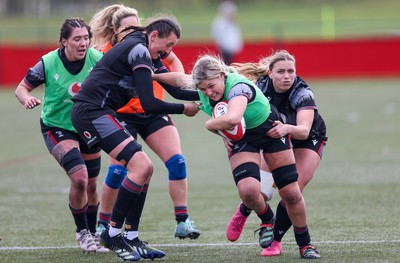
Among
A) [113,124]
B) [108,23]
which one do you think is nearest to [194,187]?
[108,23]

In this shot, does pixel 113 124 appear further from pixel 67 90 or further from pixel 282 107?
pixel 282 107

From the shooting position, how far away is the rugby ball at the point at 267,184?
7.05 m

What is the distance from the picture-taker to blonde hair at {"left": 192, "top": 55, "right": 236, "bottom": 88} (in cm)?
623

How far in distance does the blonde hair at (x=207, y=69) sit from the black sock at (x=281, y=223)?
1190mm

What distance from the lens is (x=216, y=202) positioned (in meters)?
9.45

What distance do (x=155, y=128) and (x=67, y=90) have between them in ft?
2.86

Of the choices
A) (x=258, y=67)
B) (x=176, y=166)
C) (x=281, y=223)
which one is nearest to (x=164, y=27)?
(x=258, y=67)

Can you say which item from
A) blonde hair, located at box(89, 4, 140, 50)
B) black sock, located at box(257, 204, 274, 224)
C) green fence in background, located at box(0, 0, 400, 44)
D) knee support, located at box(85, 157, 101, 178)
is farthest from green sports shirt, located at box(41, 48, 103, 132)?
green fence in background, located at box(0, 0, 400, 44)

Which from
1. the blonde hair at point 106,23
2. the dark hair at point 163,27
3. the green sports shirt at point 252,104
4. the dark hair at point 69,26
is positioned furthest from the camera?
the blonde hair at point 106,23

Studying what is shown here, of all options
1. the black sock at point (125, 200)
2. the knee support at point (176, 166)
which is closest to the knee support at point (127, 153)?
the black sock at point (125, 200)

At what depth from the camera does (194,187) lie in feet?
34.5

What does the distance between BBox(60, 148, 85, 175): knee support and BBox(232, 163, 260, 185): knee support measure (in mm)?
1324

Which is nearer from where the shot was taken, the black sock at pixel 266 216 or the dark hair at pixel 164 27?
the dark hair at pixel 164 27

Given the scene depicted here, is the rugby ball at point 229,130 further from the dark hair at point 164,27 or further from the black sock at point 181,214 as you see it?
the black sock at point 181,214
